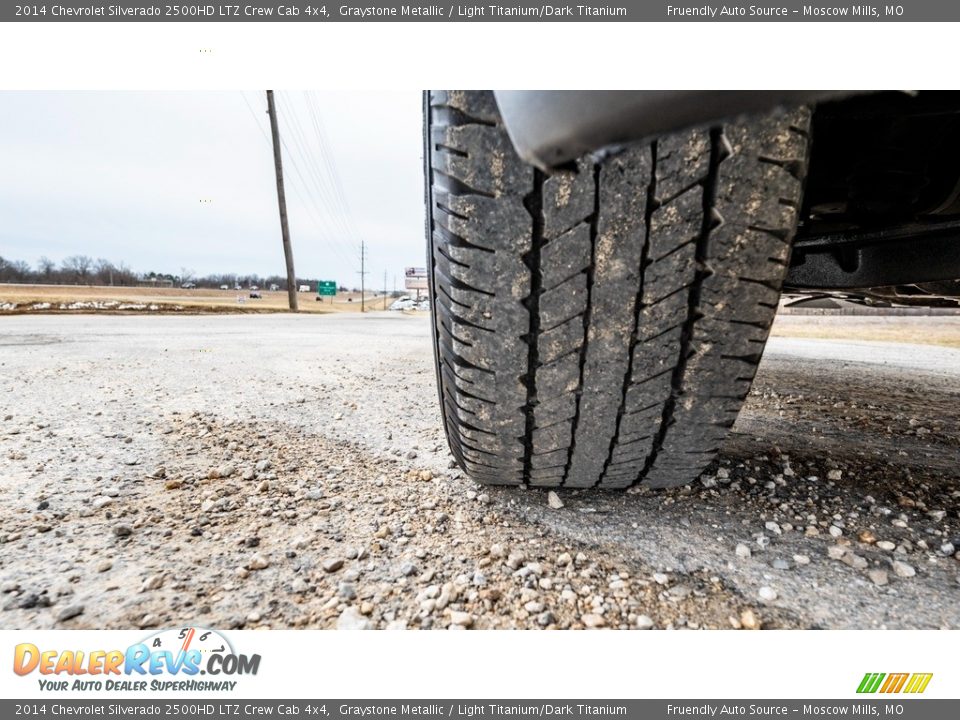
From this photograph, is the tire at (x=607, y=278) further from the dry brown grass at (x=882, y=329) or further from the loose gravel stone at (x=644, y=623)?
the dry brown grass at (x=882, y=329)

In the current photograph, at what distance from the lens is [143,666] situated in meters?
0.58

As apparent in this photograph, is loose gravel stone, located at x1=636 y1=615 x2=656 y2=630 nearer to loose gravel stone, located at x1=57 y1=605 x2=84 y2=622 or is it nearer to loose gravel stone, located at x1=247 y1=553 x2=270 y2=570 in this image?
loose gravel stone, located at x1=247 y1=553 x2=270 y2=570

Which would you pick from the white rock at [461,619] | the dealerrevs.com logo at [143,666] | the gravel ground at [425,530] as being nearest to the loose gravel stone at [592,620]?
the gravel ground at [425,530]

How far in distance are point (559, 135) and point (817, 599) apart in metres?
0.72

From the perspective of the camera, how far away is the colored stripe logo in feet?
1.88

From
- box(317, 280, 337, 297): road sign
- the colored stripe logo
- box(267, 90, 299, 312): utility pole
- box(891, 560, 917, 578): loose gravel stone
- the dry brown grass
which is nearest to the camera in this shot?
the colored stripe logo

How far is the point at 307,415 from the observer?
5.28 feet

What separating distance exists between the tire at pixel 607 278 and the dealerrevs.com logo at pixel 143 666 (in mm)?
470

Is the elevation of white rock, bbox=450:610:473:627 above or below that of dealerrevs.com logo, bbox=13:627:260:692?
above

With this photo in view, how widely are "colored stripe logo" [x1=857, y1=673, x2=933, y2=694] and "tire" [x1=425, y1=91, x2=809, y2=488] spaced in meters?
0.36

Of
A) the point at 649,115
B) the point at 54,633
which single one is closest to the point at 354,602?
the point at 54,633

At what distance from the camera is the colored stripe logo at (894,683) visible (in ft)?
1.88

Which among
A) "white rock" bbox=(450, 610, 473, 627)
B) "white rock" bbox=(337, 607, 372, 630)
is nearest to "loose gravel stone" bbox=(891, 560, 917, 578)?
"white rock" bbox=(450, 610, 473, 627)

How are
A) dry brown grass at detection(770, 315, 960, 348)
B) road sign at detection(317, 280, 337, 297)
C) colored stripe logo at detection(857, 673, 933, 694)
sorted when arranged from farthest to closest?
1. road sign at detection(317, 280, 337, 297)
2. dry brown grass at detection(770, 315, 960, 348)
3. colored stripe logo at detection(857, 673, 933, 694)
